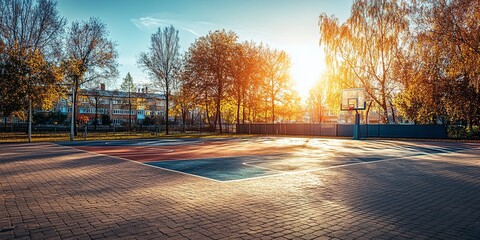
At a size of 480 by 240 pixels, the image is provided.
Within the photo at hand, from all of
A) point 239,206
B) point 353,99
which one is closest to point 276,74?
point 353,99

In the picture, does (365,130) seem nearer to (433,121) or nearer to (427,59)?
(433,121)

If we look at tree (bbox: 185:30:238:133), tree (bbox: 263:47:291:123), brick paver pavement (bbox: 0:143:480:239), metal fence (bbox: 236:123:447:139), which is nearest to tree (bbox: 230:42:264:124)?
tree (bbox: 185:30:238:133)

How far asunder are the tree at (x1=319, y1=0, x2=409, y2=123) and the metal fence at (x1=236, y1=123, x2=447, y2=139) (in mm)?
2700

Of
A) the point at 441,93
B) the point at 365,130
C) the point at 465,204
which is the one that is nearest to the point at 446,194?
the point at 465,204

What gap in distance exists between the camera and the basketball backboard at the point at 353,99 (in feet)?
108

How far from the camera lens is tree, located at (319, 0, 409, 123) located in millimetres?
33066

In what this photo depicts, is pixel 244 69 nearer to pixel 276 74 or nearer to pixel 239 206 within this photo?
pixel 276 74

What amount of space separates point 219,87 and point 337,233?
126 ft

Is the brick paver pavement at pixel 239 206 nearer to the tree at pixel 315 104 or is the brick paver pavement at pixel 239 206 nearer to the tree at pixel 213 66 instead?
the tree at pixel 213 66

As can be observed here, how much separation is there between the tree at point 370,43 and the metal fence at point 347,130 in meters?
2.70

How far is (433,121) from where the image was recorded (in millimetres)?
35344

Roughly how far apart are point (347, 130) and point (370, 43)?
11.2m

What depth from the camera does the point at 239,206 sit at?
19.7 feet

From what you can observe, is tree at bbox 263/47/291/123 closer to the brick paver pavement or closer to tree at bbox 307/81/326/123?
tree at bbox 307/81/326/123
